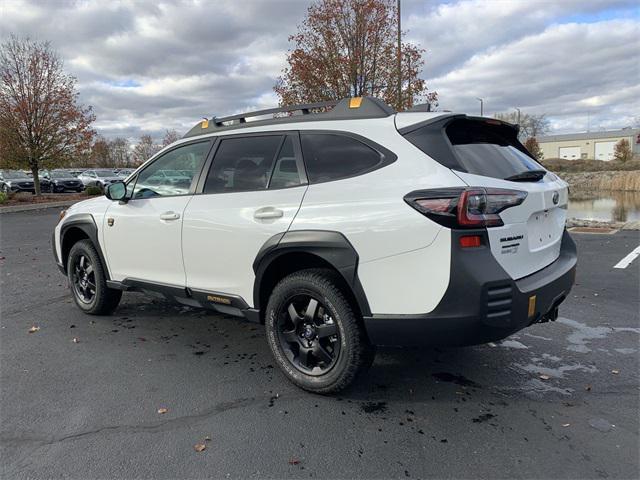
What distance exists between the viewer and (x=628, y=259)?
7418mm

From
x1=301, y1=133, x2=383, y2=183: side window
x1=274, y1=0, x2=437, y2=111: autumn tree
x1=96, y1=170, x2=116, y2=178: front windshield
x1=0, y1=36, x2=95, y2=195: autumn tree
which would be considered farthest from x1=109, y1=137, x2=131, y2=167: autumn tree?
x1=301, y1=133, x2=383, y2=183: side window

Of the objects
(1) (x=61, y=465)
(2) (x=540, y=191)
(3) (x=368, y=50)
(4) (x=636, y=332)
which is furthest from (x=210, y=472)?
(3) (x=368, y=50)

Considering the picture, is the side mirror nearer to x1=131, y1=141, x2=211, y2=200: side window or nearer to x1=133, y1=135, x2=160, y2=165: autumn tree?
x1=131, y1=141, x2=211, y2=200: side window

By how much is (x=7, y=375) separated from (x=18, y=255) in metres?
6.13

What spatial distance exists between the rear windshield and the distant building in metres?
111

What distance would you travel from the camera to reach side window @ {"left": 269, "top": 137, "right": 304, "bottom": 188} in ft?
10.9

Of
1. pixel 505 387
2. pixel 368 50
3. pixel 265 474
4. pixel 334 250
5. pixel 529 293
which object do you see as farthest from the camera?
pixel 368 50

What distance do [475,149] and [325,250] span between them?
114 centimetres

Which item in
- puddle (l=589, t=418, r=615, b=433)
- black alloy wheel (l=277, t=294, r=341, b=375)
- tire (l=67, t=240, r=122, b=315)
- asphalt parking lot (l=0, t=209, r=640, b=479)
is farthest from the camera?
tire (l=67, t=240, r=122, b=315)

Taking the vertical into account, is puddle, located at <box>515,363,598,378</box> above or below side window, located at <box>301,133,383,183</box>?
below

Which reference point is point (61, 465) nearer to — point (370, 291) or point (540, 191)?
point (370, 291)

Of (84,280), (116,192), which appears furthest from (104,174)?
(116,192)

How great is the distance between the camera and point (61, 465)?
2.55m

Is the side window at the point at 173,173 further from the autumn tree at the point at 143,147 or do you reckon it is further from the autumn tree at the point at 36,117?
the autumn tree at the point at 143,147
